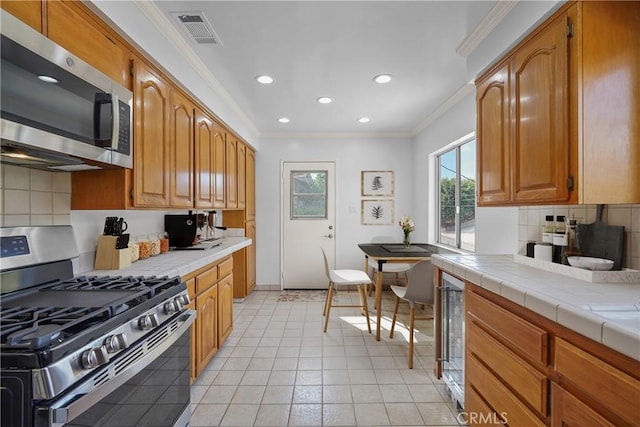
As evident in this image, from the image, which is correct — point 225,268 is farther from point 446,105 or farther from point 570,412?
point 446,105

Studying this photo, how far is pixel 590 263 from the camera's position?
144 centimetres

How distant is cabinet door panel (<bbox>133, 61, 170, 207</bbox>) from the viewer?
5.78 feet

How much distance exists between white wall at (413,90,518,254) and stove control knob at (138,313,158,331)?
2.38 meters

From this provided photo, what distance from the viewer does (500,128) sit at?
6.23 ft

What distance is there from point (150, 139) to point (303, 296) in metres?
Result: 3.21

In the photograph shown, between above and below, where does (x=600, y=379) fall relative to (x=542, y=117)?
below

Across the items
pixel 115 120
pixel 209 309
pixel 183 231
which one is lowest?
pixel 209 309

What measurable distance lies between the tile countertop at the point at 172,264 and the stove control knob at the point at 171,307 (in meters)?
0.33

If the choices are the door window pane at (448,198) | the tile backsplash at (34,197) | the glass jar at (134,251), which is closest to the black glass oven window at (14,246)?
the tile backsplash at (34,197)

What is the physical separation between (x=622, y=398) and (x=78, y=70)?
2171 mm

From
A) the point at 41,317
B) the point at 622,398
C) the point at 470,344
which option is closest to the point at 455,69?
the point at 470,344

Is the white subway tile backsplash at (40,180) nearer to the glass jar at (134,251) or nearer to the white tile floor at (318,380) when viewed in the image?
the glass jar at (134,251)

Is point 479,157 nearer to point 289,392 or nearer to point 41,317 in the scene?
point 289,392

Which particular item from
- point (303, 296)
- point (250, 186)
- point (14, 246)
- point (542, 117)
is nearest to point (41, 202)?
point (14, 246)
